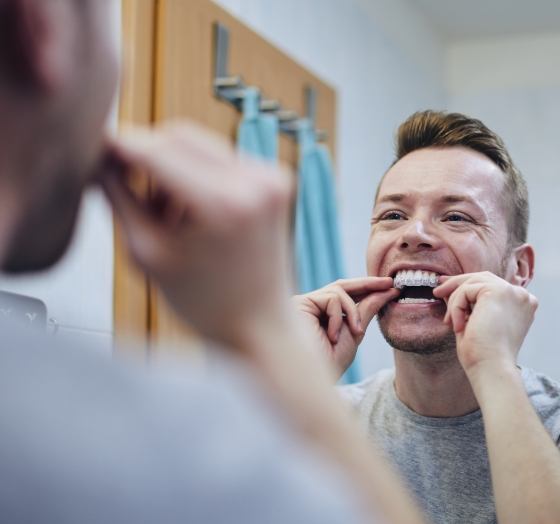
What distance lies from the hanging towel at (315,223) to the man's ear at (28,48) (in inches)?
70.5

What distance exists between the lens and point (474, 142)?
5.40ft

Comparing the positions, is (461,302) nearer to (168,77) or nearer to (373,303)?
(373,303)

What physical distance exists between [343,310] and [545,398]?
348mm

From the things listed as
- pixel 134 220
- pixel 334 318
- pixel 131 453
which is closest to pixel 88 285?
pixel 334 318

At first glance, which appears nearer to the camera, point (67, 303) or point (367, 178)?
point (67, 303)

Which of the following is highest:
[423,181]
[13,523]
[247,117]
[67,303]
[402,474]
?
[247,117]

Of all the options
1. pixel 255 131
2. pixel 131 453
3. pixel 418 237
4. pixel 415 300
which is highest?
pixel 255 131

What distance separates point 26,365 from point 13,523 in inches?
1.7

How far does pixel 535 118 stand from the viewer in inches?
134

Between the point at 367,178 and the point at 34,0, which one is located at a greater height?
the point at 367,178

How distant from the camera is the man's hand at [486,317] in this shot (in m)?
1.29

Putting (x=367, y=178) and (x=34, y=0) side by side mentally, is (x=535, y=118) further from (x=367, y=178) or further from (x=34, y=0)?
(x=34, y=0)

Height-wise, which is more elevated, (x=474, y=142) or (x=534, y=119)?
(x=534, y=119)

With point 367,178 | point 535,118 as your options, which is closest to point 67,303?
point 367,178
